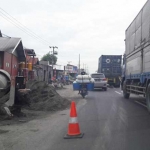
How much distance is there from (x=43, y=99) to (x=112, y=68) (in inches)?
925

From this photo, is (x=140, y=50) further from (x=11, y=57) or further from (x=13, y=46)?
(x=13, y=46)

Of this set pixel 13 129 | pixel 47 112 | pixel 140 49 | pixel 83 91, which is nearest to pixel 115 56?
pixel 83 91

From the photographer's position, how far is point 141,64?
13094 mm

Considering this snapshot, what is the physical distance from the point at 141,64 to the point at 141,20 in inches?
82.7

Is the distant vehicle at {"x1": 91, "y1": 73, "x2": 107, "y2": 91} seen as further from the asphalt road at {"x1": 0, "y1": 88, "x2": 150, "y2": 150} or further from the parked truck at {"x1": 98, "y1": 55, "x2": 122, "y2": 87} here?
the asphalt road at {"x1": 0, "y1": 88, "x2": 150, "y2": 150}

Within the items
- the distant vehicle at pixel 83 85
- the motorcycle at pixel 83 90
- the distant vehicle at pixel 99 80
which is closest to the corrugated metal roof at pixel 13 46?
the distant vehicle at pixel 83 85

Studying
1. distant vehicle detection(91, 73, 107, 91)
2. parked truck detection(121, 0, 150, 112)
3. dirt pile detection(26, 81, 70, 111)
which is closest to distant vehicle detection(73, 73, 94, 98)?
parked truck detection(121, 0, 150, 112)

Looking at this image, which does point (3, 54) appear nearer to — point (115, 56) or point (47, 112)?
point (47, 112)

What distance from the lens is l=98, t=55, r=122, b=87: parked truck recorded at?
35.9 meters

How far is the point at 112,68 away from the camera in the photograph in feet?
119

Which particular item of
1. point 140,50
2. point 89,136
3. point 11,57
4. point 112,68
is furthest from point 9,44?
point 112,68

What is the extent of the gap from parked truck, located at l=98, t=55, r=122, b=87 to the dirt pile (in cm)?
2130

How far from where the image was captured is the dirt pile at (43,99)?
41.7 feet

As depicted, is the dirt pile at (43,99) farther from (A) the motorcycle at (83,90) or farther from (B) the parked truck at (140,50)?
(A) the motorcycle at (83,90)
